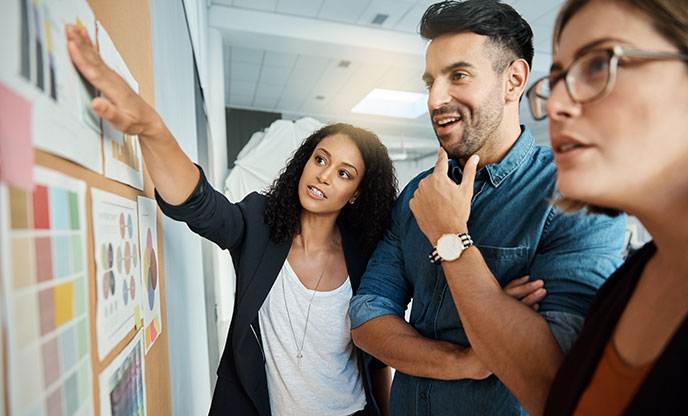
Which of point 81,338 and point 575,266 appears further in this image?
point 575,266

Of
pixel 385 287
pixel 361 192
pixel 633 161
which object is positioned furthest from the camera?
pixel 361 192

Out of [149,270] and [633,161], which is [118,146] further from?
[633,161]

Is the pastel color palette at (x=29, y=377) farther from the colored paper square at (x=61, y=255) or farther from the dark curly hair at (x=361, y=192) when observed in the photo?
the dark curly hair at (x=361, y=192)

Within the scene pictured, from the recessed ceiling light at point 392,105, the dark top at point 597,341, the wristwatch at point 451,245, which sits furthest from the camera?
the recessed ceiling light at point 392,105

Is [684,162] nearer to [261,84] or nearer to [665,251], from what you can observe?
[665,251]

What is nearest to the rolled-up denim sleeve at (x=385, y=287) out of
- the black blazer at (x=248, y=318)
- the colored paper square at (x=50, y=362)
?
the black blazer at (x=248, y=318)

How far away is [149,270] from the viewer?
862 mm

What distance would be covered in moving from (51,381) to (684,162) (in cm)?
83

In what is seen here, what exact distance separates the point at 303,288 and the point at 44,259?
1.11 meters

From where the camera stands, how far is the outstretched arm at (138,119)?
20.0 inches

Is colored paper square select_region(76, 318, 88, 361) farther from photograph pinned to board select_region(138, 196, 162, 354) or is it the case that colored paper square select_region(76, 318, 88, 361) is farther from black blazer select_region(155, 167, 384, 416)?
black blazer select_region(155, 167, 384, 416)

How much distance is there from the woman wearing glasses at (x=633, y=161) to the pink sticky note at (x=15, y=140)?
0.70 meters

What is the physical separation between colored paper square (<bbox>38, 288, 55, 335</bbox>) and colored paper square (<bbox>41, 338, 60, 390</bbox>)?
0.01m

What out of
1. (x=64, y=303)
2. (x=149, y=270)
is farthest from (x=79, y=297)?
(x=149, y=270)
